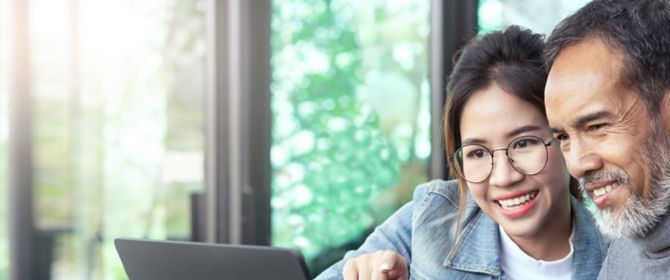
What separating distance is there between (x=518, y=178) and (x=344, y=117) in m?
1.93

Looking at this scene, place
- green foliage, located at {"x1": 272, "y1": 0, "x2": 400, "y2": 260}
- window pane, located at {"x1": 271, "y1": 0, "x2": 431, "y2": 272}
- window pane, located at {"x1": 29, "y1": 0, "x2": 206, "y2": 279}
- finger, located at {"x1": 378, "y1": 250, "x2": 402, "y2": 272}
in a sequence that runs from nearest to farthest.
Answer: finger, located at {"x1": 378, "y1": 250, "x2": 402, "y2": 272}
window pane, located at {"x1": 271, "y1": 0, "x2": 431, "y2": 272}
green foliage, located at {"x1": 272, "y1": 0, "x2": 400, "y2": 260}
window pane, located at {"x1": 29, "y1": 0, "x2": 206, "y2": 279}

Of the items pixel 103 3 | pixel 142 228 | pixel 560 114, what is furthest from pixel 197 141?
pixel 560 114

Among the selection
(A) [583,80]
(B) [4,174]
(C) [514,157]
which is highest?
(A) [583,80]

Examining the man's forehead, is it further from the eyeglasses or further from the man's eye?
the eyeglasses

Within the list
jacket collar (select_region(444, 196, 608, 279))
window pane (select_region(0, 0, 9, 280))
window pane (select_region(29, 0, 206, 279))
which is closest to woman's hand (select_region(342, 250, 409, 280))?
jacket collar (select_region(444, 196, 608, 279))

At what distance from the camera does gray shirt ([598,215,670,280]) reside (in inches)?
50.2

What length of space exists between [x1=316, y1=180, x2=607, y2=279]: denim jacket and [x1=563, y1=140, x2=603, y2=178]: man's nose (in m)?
0.36

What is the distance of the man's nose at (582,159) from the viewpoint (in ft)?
4.24

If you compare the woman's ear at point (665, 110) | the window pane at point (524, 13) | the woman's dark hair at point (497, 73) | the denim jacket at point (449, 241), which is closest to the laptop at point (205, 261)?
the denim jacket at point (449, 241)

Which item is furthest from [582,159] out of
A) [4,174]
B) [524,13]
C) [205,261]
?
[4,174]

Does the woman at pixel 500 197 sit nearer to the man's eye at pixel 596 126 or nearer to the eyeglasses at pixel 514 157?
the eyeglasses at pixel 514 157

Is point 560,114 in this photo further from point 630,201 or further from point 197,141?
point 197,141

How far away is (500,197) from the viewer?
166 centimetres

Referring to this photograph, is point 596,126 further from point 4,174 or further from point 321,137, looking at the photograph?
point 4,174
